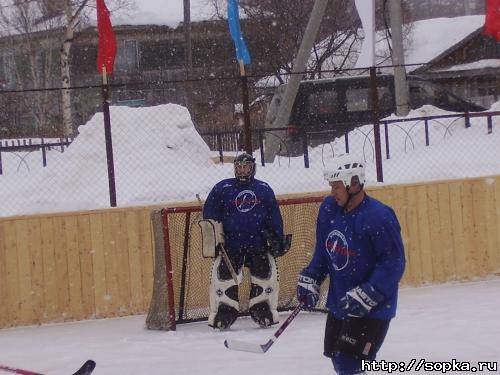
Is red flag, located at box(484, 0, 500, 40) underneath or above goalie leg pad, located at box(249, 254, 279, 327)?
above

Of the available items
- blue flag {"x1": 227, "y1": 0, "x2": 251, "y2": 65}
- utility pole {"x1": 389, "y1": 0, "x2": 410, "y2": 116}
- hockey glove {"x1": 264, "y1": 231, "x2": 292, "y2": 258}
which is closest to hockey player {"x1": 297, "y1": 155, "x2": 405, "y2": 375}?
hockey glove {"x1": 264, "y1": 231, "x2": 292, "y2": 258}

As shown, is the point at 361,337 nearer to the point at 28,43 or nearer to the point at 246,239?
the point at 246,239

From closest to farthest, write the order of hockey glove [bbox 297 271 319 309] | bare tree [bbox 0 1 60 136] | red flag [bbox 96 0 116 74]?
hockey glove [bbox 297 271 319 309], red flag [bbox 96 0 116 74], bare tree [bbox 0 1 60 136]

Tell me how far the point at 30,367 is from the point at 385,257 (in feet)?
11.6

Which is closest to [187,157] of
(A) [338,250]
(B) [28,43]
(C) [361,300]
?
(A) [338,250]

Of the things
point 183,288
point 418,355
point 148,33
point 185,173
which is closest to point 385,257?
point 418,355

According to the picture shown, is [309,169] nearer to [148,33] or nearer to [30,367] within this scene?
[30,367]

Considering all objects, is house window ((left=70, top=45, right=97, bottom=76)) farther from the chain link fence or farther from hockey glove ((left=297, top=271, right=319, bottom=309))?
hockey glove ((left=297, top=271, right=319, bottom=309))

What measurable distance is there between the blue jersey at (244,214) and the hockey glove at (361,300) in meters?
3.16

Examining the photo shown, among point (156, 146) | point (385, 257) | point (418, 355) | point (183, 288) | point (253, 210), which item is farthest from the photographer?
point (156, 146)

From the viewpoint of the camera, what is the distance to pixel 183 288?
818 centimetres

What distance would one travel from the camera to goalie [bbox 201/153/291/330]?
25.1ft

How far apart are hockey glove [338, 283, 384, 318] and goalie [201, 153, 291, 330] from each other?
10.3ft

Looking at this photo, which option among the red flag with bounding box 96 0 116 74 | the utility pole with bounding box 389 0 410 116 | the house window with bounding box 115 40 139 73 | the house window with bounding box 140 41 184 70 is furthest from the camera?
the house window with bounding box 140 41 184 70
